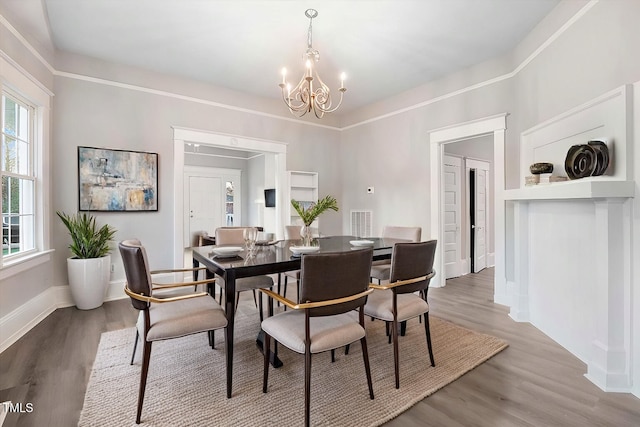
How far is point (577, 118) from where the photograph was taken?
2451mm

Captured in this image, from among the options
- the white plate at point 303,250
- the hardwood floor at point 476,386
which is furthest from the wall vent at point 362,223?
the white plate at point 303,250

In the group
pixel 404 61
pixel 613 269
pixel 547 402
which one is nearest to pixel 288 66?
pixel 404 61

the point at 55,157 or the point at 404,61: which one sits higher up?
the point at 404,61

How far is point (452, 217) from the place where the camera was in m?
5.07

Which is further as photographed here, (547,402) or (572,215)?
(572,215)

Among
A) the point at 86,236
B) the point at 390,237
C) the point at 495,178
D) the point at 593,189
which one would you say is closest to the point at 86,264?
the point at 86,236

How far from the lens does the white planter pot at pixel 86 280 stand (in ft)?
11.1

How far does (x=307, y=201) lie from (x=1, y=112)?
3.92 m

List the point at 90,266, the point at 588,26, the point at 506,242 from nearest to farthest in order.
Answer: the point at 588,26 → the point at 90,266 → the point at 506,242

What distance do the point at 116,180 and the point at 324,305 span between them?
349 cm

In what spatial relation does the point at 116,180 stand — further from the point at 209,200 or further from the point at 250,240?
the point at 209,200

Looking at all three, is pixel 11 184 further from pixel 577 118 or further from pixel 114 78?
pixel 577 118

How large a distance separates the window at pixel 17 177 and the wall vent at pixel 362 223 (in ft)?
14.5

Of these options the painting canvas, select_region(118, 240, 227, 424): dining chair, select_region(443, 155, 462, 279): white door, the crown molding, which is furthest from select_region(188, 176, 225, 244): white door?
select_region(118, 240, 227, 424): dining chair
